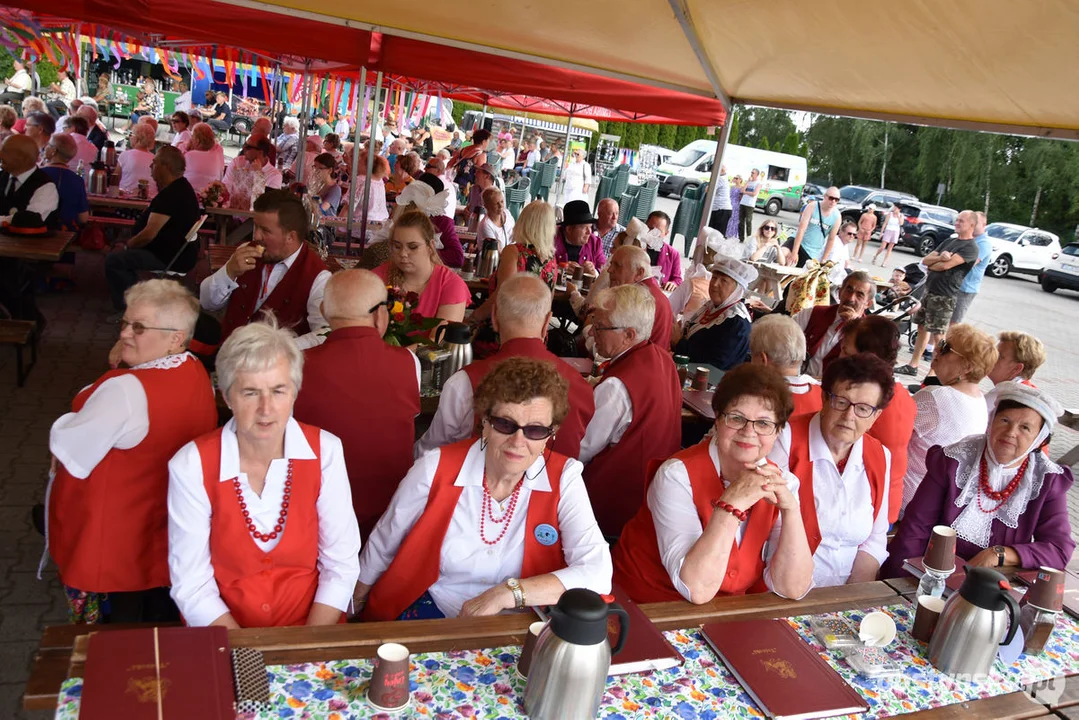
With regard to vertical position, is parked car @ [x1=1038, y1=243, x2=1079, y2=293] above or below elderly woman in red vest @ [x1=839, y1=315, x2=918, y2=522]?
above

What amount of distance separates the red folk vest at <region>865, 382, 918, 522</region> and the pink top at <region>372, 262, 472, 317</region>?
227cm

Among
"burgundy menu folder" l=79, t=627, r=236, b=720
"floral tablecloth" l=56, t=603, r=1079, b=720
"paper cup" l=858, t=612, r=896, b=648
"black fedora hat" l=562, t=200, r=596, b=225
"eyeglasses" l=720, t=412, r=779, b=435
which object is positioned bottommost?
"floral tablecloth" l=56, t=603, r=1079, b=720

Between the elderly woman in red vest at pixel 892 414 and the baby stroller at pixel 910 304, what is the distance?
240 inches

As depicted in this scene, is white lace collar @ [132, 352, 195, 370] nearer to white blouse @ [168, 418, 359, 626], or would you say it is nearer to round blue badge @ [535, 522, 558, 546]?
white blouse @ [168, 418, 359, 626]

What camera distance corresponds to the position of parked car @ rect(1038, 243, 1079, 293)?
64.8 ft

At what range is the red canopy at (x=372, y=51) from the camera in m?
5.04

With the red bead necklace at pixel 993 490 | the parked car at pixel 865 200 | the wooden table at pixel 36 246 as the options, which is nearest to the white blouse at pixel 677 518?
the red bead necklace at pixel 993 490

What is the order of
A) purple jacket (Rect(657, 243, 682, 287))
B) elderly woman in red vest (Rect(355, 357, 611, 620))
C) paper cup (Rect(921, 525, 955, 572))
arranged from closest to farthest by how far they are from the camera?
elderly woman in red vest (Rect(355, 357, 611, 620)) → paper cup (Rect(921, 525, 955, 572)) → purple jacket (Rect(657, 243, 682, 287))

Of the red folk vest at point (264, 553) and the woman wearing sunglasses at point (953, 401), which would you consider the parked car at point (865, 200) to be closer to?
the woman wearing sunglasses at point (953, 401)

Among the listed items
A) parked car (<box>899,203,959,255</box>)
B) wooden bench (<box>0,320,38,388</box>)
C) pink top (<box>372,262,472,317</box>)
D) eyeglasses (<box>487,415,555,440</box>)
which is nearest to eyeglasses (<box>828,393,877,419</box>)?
eyeglasses (<box>487,415,555,440</box>)

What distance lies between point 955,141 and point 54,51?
92.2 ft

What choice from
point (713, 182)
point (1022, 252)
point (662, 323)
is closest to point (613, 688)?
point (662, 323)

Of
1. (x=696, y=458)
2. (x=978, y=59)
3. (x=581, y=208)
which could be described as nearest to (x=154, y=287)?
(x=696, y=458)

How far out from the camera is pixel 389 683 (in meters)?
1.69
